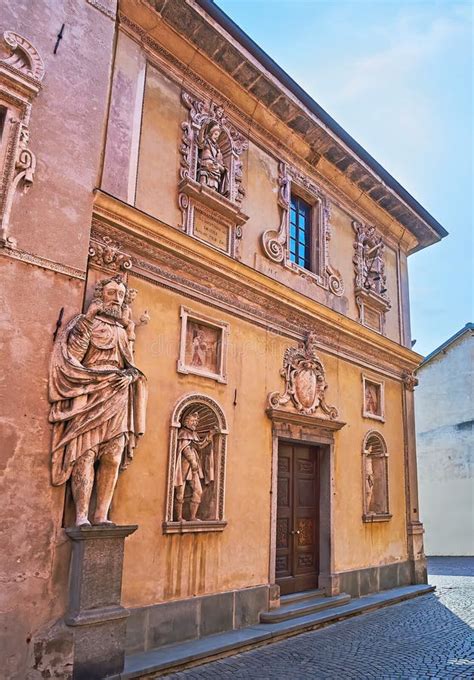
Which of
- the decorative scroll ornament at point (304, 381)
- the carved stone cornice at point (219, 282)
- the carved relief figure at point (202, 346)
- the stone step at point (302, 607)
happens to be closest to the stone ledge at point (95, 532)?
the carved relief figure at point (202, 346)

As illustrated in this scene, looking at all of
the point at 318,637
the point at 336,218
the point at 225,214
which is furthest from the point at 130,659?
the point at 336,218

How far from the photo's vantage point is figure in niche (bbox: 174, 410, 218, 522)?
7133 millimetres

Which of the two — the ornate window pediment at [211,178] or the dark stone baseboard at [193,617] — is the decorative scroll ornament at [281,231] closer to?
the ornate window pediment at [211,178]

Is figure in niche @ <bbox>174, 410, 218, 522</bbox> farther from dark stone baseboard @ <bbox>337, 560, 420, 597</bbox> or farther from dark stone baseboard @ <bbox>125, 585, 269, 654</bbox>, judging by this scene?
dark stone baseboard @ <bbox>337, 560, 420, 597</bbox>

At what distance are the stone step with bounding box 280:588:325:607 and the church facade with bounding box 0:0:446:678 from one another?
150 mm

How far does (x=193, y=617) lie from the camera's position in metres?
6.89

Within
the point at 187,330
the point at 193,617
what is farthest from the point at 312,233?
the point at 193,617

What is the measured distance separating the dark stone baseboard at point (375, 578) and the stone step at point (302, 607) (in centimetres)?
36

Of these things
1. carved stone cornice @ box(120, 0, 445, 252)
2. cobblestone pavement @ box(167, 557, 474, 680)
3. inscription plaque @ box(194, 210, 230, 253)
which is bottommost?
cobblestone pavement @ box(167, 557, 474, 680)

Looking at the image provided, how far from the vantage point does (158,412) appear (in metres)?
7.00

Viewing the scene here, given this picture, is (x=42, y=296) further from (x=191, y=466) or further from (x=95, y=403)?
(x=191, y=466)

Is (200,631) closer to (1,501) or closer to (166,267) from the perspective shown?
(1,501)

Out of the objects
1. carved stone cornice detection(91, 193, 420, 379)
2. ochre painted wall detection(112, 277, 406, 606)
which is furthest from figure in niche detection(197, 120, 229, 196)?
ochre painted wall detection(112, 277, 406, 606)

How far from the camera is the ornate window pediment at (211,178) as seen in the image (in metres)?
8.12
